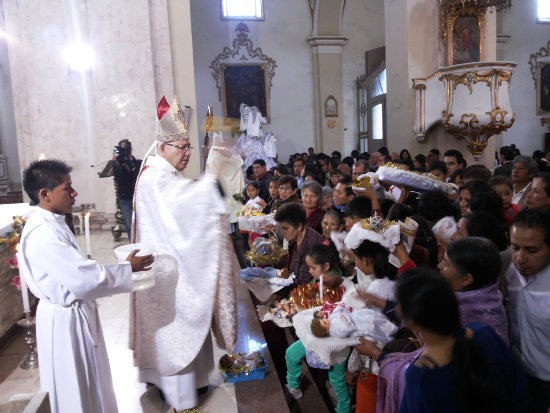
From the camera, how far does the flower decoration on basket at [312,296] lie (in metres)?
2.78

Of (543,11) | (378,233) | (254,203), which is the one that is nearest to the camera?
(378,233)

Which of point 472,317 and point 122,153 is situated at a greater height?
point 122,153

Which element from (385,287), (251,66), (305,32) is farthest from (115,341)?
(305,32)

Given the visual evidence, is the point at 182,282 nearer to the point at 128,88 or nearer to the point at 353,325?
the point at 353,325

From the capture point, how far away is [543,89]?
15047 mm

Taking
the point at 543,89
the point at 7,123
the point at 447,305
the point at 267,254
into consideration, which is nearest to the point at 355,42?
the point at 543,89

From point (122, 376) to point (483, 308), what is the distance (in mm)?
2524

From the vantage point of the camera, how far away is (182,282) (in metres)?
2.72

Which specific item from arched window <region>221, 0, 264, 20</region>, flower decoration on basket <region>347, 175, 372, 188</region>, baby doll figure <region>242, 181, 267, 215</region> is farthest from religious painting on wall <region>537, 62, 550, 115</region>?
flower decoration on basket <region>347, 175, 372, 188</region>

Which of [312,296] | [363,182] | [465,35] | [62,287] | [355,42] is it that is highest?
[355,42]

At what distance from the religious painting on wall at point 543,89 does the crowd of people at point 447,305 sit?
1382 centimetres

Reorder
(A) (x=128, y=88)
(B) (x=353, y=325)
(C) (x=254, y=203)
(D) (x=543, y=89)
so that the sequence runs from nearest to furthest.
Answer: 1. (B) (x=353, y=325)
2. (C) (x=254, y=203)
3. (A) (x=128, y=88)
4. (D) (x=543, y=89)

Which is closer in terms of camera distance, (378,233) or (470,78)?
(378,233)

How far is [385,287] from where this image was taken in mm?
2359
